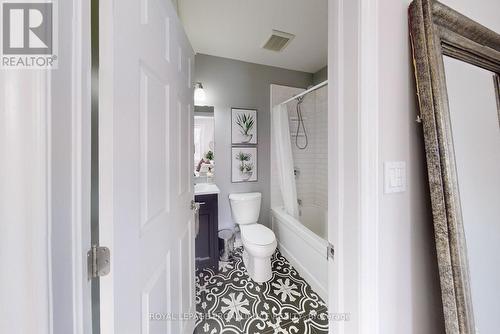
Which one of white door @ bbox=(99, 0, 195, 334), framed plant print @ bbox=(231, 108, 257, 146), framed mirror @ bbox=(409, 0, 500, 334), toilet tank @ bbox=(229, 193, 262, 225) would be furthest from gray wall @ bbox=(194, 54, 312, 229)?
framed mirror @ bbox=(409, 0, 500, 334)

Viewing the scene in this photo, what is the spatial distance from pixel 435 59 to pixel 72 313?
→ 1278 millimetres

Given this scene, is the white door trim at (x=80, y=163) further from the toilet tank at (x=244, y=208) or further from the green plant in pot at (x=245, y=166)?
the green plant in pot at (x=245, y=166)

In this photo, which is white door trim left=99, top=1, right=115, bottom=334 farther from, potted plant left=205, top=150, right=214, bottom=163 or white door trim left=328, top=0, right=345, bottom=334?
potted plant left=205, top=150, right=214, bottom=163

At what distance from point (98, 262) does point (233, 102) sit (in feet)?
7.67

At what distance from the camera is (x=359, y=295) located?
716 millimetres

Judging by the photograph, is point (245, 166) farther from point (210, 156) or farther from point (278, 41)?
point (278, 41)

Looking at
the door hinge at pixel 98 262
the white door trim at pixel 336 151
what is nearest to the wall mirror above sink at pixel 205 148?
the white door trim at pixel 336 151

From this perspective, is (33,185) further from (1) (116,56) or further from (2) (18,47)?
(1) (116,56)

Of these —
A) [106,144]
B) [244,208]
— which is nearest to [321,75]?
[244,208]

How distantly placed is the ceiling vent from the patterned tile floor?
7.79 feet

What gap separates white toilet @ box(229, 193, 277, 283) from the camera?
6.29ft

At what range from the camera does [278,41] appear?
7.22 feet

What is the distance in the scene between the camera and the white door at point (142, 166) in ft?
1.78

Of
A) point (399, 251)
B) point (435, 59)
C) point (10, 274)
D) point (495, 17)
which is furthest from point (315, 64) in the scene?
point (10, 274)
